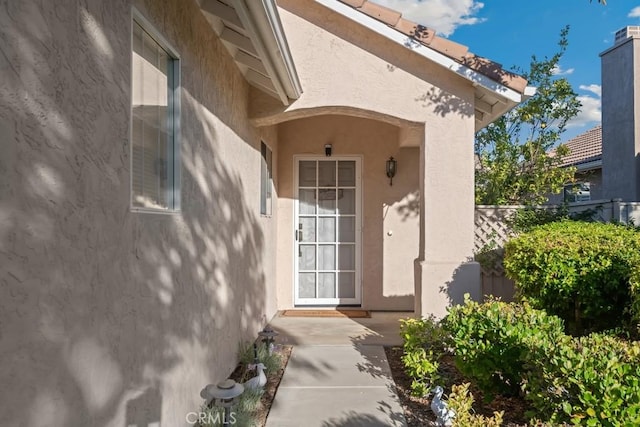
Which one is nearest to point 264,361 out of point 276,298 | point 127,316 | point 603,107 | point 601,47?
point 127,316

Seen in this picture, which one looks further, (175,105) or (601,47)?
(601,47)

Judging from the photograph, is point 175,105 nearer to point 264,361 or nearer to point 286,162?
point 264,361

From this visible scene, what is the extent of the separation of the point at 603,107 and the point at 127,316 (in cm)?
1606

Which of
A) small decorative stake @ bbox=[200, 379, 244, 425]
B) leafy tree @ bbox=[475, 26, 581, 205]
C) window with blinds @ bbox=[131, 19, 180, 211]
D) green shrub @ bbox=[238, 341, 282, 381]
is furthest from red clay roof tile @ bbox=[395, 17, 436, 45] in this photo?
leafy tree @ bbox=[475, 26, 581, 205]

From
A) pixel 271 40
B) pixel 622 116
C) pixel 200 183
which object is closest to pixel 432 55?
pixel 271 40

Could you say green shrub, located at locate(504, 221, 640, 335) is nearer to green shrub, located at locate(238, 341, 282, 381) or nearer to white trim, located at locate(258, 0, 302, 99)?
green shrub, located at locate(238, 341, 282, 381)

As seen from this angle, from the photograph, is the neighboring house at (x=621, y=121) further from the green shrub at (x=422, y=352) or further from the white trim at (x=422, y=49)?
the green shrub at (x=422, y=352)

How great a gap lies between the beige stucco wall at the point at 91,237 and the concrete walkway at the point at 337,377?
111cm

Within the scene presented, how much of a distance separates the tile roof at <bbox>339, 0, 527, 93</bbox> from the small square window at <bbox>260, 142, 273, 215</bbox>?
2811 mm

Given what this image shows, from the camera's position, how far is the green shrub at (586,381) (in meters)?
2.64

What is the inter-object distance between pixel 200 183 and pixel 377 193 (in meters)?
5.43

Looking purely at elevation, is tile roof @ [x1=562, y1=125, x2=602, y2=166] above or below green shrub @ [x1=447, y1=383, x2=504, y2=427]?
above

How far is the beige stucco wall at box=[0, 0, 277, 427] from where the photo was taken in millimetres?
1882

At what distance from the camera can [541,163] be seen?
10.8 m
